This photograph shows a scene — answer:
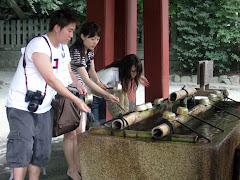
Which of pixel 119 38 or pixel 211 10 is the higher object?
pixel 211 10

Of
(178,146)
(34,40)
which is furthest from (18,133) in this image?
(178,146)

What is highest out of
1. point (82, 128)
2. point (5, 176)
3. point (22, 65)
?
point (22, 65)

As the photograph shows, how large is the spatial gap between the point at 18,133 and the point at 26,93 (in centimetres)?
25

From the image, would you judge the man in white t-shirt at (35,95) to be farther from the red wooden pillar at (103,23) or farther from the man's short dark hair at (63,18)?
the red wooden pillar at (103,23)

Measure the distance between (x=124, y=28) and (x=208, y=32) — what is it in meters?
8.64

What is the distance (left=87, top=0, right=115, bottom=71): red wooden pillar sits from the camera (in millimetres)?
4031

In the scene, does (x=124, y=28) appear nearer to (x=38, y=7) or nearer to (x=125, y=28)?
(x=125, y=28)

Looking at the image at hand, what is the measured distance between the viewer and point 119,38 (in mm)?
4656

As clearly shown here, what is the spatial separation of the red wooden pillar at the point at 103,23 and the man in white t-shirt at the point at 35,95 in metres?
1.82

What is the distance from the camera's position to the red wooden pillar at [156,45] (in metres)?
4.26

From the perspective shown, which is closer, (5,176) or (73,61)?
(73,61)

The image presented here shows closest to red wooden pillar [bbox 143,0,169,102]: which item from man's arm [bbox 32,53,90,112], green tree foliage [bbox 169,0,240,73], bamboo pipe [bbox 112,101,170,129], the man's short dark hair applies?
bamboo pipe [bbox 112,101,170,129]

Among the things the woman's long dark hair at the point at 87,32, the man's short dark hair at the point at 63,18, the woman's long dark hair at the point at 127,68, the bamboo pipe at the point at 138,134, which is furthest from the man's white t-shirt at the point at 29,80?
the woman's long dark hair at the point at 127,68

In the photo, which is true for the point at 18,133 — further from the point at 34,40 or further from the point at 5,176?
the point at 5,176
